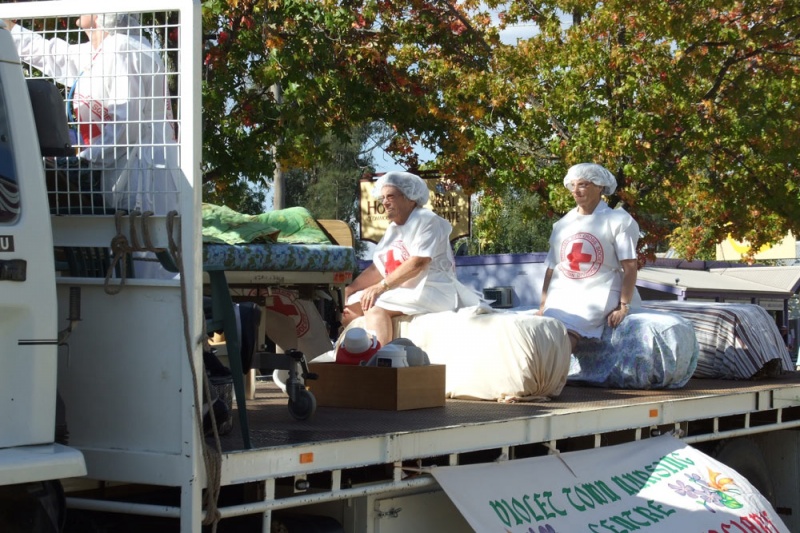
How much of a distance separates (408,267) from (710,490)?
2098 mm

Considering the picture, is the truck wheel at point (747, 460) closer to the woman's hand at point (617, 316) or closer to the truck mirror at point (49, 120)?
the woman's hand at point (617, 316)

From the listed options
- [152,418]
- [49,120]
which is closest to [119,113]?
[49,120]

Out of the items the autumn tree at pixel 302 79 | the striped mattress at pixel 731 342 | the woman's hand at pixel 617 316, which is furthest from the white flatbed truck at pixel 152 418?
the autumn tree at pixel 302 79

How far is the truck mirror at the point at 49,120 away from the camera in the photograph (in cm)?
319

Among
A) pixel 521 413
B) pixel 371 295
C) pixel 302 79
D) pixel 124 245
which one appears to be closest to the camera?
pixel 124 245

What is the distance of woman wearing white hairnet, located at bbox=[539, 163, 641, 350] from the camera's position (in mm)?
6793

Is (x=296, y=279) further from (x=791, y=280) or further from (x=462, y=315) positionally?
(x=791, y=280)

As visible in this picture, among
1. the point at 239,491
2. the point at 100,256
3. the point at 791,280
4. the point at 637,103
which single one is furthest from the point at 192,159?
the point at 791,280

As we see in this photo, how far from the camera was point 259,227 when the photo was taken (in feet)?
33.9

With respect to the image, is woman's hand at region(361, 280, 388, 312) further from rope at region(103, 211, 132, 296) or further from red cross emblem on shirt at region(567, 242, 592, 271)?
rope at region(103, 211, 132, 296)

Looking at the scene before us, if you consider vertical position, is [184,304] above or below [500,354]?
above

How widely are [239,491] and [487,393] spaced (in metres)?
2.33

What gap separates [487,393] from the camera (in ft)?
18.6

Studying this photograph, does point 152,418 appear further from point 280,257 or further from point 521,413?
point 280,257
